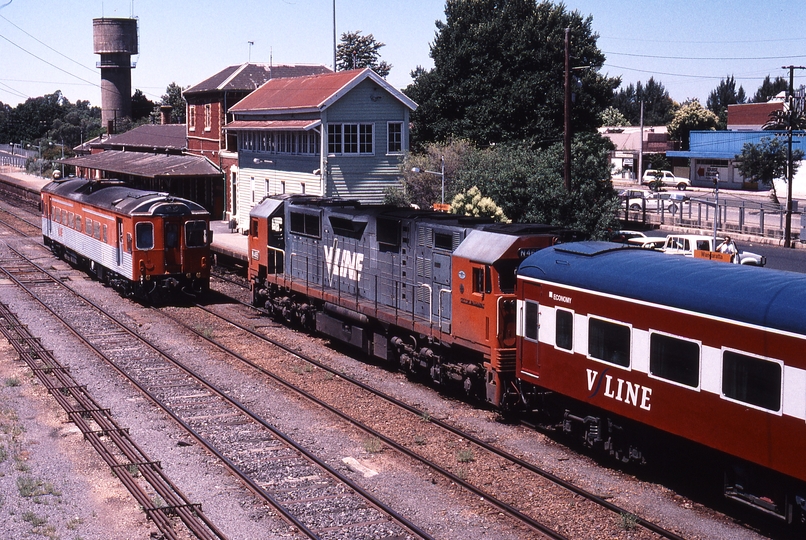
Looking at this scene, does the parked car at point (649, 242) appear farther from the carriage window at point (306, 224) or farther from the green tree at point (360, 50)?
the green tree at point (360, 50)

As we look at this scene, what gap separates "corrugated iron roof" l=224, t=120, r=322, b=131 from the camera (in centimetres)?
4203

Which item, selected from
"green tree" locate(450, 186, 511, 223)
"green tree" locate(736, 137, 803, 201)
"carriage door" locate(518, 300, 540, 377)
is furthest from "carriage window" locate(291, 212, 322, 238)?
"green tree" locate(736, 137, 803, 201)

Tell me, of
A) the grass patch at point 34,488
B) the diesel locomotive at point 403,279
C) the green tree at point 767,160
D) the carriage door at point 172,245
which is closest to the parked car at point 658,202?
the green tree at point 767,160

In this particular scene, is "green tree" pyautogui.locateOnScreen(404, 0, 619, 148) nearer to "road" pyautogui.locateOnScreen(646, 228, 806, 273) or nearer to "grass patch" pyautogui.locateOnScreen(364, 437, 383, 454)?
"road" pyautogui.locateOnScreen(646, 228, 806, 273)

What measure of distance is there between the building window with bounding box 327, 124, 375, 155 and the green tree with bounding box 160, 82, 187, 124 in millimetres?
77716

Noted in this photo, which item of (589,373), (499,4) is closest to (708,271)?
(589,373)

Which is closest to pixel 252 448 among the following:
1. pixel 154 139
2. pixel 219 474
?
pixel 219 474

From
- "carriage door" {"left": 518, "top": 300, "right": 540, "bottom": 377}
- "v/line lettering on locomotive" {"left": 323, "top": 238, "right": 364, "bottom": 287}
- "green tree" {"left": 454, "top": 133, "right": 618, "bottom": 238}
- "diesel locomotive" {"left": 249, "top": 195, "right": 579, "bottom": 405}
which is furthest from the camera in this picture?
"green tree" {"left": 454, "top": 133, "right": 618, "bottom": 238}

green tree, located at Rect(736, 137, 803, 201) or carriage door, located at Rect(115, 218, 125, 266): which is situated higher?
green tree, located at Rect(736, 137, 803, 201)

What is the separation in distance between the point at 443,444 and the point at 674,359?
17.0ft

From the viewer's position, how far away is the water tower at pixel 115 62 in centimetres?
12469

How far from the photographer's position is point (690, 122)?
345ft

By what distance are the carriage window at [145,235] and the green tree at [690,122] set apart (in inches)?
3470

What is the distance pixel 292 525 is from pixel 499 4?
164 ft
